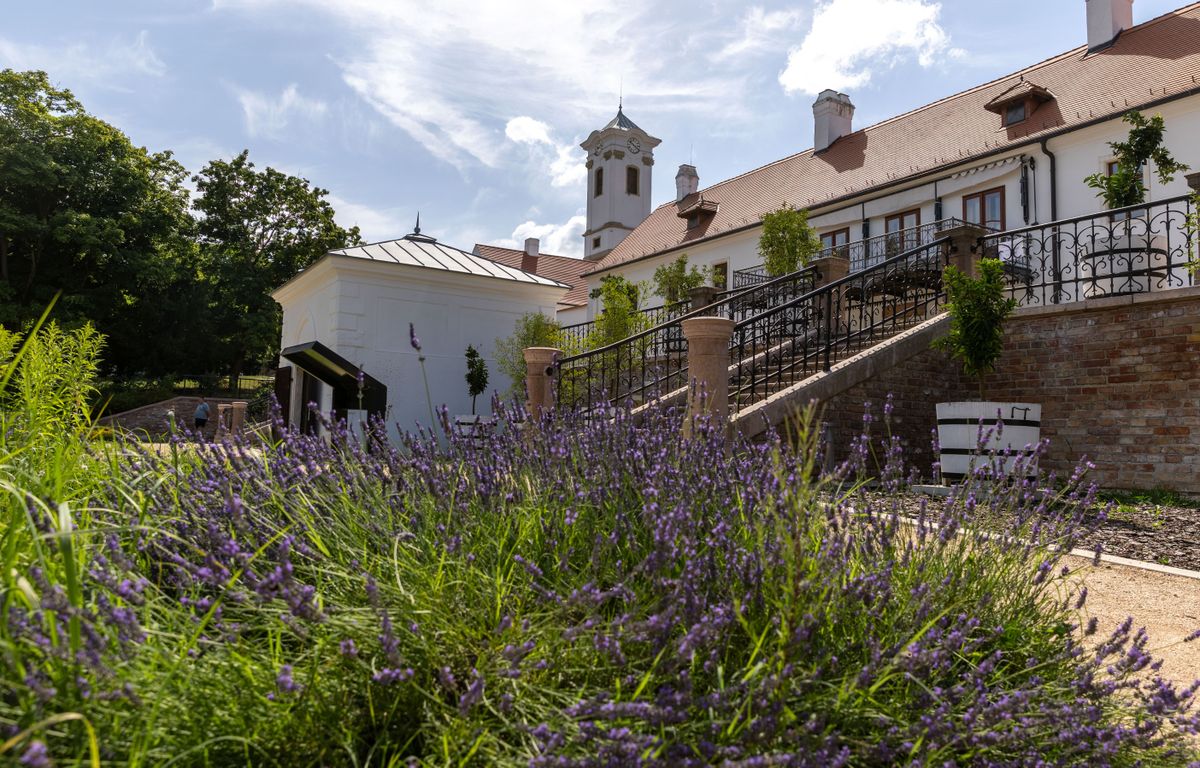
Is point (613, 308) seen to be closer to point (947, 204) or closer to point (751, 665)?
point (947, 204)

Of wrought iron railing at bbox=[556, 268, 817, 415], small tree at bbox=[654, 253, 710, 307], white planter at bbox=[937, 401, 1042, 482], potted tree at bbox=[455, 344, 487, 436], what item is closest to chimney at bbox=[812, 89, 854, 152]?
small tree at bbox=[654, 253, 710, 307]

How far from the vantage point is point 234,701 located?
146 cm

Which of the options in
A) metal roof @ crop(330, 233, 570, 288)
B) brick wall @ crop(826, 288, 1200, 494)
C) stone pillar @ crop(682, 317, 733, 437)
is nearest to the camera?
stone pillar @ crop(682, 317, 733, 437)

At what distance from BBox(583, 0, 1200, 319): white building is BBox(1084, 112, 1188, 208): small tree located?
6022 millimetres

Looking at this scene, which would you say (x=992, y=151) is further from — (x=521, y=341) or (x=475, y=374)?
(x=475, y=374)

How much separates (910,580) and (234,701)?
1927 millimetres

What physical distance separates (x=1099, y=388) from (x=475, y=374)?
1199cm

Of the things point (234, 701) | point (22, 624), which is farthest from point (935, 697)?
point (22, 624)

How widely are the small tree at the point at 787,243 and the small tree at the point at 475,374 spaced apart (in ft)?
25.1

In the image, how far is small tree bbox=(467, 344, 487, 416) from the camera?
16828 millimetres

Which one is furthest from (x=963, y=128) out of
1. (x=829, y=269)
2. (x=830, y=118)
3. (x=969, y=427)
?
(x=969, y=427)

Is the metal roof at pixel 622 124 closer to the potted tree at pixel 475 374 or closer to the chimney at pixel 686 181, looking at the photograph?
the chimney at pixel 686 181

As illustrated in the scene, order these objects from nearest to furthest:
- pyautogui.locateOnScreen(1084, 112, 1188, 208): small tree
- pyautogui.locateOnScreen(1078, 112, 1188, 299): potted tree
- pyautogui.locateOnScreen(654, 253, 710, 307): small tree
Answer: pyautogui.locateOnScreen(1078, 112, 1188, 299): potted tree < pyautogui.locateOnScreen(1084, 112, 1188, 208): small tree < pyautogui.locateOnScreen(654, 253, 710, 307): small tree

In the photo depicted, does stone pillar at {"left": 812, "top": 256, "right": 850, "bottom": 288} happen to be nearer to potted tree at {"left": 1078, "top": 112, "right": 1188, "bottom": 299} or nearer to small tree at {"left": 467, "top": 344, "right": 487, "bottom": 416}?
potted tree at {"left": 1078, "top": 112, "right": 1188, "bottom": 299}
